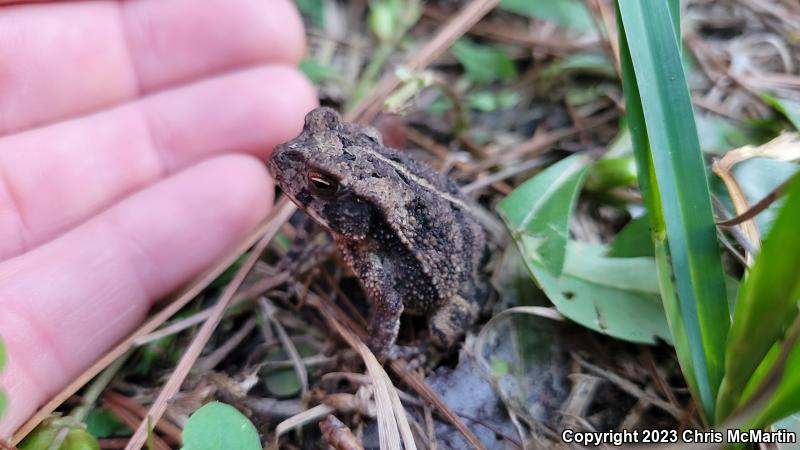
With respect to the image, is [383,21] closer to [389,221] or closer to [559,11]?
[559,11]

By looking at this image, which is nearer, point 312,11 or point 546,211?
point 546,211

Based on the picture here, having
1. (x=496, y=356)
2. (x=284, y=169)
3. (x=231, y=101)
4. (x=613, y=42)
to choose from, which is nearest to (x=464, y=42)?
(x=613, y=42)

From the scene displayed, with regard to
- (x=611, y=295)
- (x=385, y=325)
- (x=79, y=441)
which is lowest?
(x=611, y=295)

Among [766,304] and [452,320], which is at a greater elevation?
[766,304]

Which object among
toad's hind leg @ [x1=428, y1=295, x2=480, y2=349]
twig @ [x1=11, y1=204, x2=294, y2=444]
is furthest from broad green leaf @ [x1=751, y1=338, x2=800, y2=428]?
twig @ [x1=11, y1=204, x2=294, y2=444]

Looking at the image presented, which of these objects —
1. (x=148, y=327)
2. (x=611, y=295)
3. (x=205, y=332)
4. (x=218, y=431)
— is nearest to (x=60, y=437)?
(x=148, y=327)

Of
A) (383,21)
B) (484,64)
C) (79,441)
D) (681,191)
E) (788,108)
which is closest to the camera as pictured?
(681,191)

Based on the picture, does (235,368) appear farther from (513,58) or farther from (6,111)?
(513,58)
